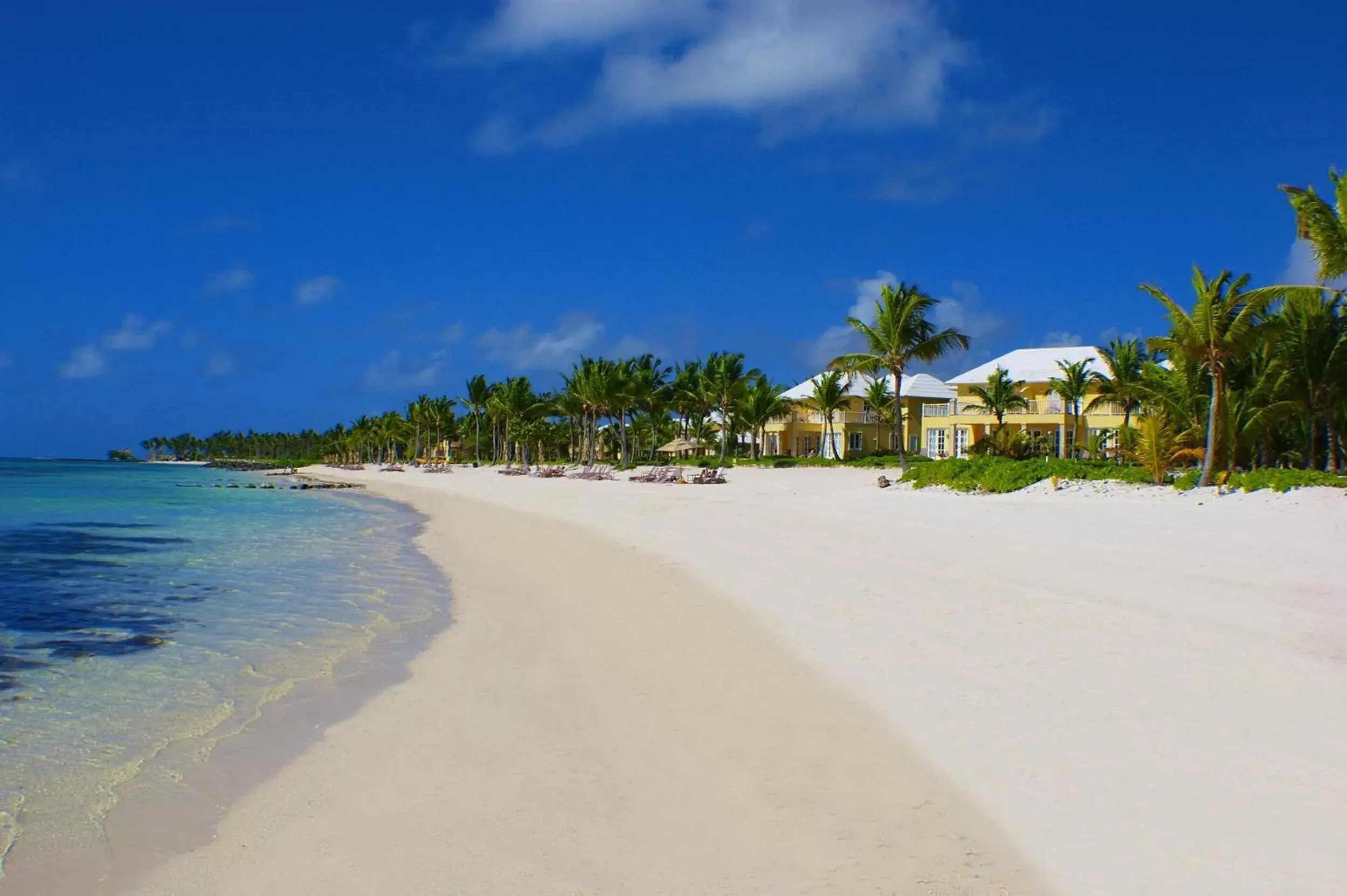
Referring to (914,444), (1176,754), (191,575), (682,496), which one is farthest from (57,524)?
(914,444)

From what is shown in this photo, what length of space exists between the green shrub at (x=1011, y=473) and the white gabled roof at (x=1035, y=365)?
1954 cm

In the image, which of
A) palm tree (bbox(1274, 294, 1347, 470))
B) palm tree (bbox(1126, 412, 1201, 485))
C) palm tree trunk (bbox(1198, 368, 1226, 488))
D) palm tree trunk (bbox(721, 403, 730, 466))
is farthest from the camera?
palm tree trunk (bbox(721, 403, 730, 466))

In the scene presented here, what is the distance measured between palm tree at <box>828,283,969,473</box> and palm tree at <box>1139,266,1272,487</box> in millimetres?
10027

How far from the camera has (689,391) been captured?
5284cm

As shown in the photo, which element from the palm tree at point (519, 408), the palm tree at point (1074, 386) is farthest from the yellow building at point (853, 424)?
the palm tree at point (519, 408)

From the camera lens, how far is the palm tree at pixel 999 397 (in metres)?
38.7

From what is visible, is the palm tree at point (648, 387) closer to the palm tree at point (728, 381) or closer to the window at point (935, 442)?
the palm tree at point (728, 381)

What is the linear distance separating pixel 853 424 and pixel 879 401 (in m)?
2.63

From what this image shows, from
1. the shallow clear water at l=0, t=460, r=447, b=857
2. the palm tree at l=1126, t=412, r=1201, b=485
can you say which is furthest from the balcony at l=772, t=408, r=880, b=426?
the shallow clear water at l=0, t=460, r=447, b=857

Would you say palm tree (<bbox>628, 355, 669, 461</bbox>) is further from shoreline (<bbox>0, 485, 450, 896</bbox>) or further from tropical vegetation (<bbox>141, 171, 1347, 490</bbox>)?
shoreline (<bbox>0, 485, 450, 896</bbox>)

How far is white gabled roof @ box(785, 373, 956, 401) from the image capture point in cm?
4853

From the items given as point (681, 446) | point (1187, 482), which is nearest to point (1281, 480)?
point (1187, 482)

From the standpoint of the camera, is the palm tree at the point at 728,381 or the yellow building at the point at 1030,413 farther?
the palm tree at the point at 728,381

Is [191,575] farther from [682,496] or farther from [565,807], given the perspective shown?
[682,496]
